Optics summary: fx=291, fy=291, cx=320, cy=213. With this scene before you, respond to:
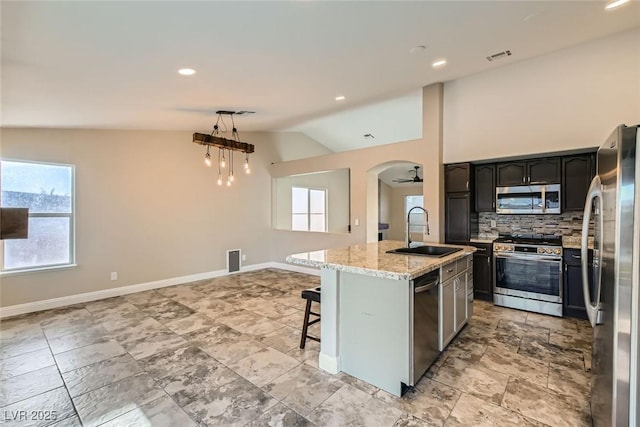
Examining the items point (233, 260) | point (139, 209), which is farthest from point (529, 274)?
point (139, 209)

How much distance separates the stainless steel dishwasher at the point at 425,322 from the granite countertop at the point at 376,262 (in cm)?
11

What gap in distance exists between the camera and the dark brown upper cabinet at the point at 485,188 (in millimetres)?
4441

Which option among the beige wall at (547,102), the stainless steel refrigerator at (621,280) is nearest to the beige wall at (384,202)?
the beige wall at (547,102)

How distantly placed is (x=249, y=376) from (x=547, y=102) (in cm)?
475

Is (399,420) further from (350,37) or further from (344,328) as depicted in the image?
(350,37)

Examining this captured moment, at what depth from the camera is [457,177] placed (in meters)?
4.54

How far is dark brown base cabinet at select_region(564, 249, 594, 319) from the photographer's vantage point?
3.68 m

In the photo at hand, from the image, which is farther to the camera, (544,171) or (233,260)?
(233,260)

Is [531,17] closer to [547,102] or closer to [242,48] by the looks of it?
[547,102]

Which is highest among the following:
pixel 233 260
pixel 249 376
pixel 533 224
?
pixel 533 224

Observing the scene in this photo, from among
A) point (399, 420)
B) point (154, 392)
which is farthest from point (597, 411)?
point (154, 392)

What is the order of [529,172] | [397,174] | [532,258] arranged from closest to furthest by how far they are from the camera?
1. [532,258]
2. [529,172]
3. [397,174]

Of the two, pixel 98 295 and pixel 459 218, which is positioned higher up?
pixel 459 218

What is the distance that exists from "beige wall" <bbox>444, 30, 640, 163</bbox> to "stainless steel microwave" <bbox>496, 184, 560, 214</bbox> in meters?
0.55
